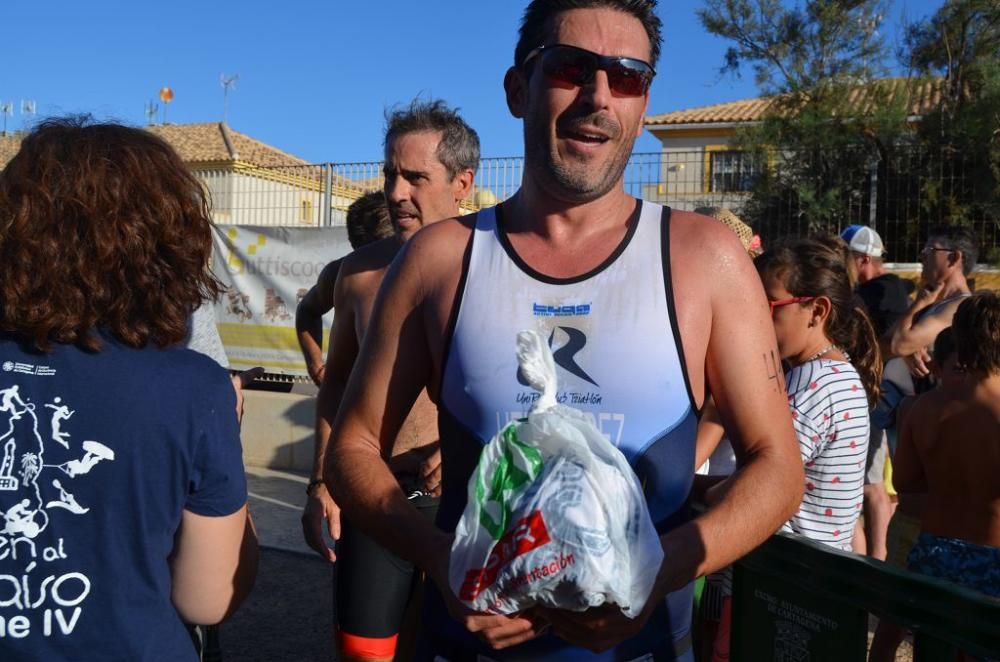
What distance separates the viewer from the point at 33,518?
175 centimetres

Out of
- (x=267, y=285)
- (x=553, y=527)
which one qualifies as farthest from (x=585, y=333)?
(x=267, y=285)

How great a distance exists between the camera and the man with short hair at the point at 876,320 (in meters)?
5.53

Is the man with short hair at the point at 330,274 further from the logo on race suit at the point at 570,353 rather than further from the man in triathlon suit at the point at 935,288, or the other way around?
the man in triathlon suit at the point at 935,288

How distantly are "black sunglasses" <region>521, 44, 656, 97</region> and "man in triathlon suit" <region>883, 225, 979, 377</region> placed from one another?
4.25 m

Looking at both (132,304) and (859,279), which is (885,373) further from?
(132,304)

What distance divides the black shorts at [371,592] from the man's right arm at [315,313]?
5.53 ft

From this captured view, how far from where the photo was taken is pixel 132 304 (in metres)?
1.88

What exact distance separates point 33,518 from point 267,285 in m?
Answer: 9.12

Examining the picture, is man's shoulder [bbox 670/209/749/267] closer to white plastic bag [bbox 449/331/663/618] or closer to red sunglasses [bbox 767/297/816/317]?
white plastic bag [bbox 449/331/663/618]

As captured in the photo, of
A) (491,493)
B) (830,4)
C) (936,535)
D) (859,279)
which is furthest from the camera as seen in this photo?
(830,4)

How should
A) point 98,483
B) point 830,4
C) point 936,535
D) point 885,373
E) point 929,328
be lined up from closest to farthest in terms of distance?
point 98,483
point 936,535
point 929,328
point 885,373
point 830,4

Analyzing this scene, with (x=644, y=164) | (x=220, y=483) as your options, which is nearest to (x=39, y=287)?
(x=220, y=483)

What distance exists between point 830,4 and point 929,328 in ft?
77.8

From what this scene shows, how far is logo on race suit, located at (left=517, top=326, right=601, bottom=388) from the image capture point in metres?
1.83
